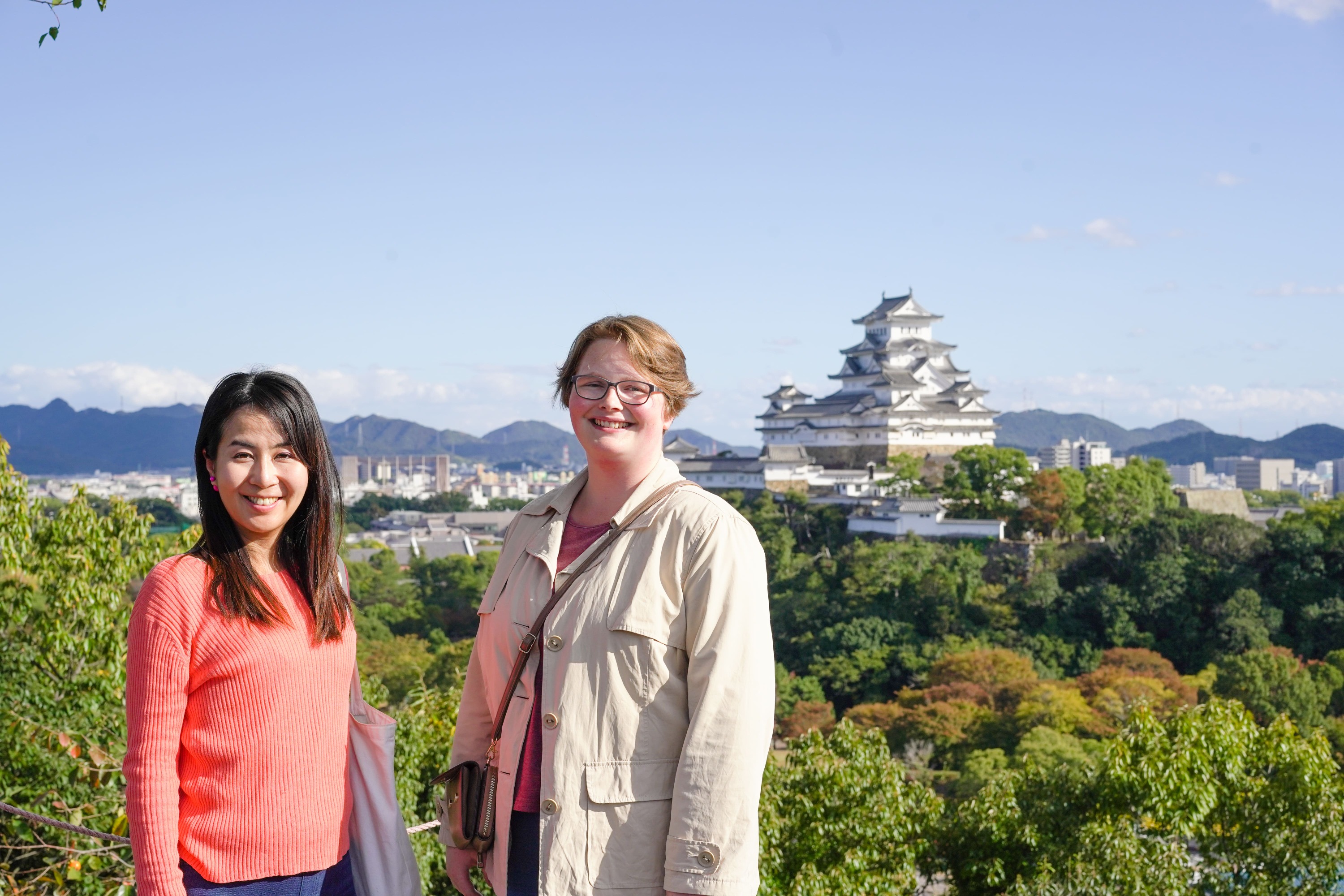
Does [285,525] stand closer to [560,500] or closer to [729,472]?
[560,500]

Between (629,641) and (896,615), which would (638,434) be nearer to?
(629,641)

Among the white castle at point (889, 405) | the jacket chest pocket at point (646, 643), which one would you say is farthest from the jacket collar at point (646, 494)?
the white castle at point (889, 405)

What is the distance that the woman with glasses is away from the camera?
1.54 metres

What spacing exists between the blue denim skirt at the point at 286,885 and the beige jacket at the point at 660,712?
25 centimetres

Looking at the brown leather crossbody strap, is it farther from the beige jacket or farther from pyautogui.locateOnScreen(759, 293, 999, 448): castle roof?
pyautogui.locateOnScreen(759, 293, 999, 448): castle roof

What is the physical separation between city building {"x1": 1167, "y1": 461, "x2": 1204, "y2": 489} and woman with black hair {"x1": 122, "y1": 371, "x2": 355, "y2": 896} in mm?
77928

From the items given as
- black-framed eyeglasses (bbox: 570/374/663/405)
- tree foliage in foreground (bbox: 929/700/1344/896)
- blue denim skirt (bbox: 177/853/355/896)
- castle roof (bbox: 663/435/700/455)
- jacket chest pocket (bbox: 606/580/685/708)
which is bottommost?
tree foliage in foreground (bbox: 929/700/1344/896)

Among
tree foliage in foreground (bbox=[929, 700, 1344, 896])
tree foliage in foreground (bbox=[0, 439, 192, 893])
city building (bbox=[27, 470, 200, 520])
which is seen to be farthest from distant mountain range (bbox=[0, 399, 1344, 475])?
tree foliage in foreground (bbox=[0, 439, 192, 893])

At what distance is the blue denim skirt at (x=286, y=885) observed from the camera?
5.25 feet

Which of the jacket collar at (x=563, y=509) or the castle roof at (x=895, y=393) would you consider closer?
the jacket collar at (x=563, y=509)

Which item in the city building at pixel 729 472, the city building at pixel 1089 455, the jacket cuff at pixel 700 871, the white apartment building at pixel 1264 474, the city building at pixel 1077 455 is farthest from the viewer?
the white apartment building at pixel 1264 474

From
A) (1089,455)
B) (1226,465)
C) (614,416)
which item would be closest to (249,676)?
(614,416)

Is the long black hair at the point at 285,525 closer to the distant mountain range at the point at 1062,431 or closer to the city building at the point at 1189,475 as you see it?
the city building at the point at 1189,475

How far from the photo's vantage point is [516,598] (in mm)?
1750
